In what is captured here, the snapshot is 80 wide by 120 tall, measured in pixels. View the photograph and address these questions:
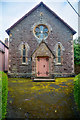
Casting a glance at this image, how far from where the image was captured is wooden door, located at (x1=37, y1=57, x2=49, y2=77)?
10.9 m

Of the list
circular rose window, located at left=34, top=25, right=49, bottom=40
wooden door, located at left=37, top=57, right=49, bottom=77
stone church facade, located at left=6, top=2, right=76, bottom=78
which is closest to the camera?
wooden door, located at left=37, top=57, right=49, bottom=77

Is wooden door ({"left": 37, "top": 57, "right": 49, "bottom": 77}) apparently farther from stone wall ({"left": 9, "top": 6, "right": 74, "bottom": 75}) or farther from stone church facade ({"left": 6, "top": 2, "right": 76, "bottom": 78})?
stone wall ({"left": 9, "top": 6, "right": 74, "bottom": 75})

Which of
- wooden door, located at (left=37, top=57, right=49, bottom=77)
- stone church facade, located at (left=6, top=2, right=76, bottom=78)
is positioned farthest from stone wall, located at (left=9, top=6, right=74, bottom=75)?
wooden door, located at (left=37, top=57, right=49, bottom=77)

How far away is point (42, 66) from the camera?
11.0 m

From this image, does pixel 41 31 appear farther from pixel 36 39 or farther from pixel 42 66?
pixel 42 66

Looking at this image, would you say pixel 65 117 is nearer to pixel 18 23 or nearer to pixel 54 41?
pixel 54 41

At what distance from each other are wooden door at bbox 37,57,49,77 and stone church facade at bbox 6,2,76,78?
1536 millimetres

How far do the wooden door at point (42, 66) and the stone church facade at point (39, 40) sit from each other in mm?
→ 1536

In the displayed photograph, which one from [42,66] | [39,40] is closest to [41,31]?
[39,40]

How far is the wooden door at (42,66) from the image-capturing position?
1089 centimetres

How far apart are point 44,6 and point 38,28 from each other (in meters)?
3.41

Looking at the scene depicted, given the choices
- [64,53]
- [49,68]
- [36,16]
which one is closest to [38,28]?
[36,16]

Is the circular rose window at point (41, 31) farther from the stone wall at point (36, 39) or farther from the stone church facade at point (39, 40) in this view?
the stone wall at point (36, 39)

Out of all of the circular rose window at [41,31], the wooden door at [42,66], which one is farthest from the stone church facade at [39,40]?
the wooden door at [42,66]
